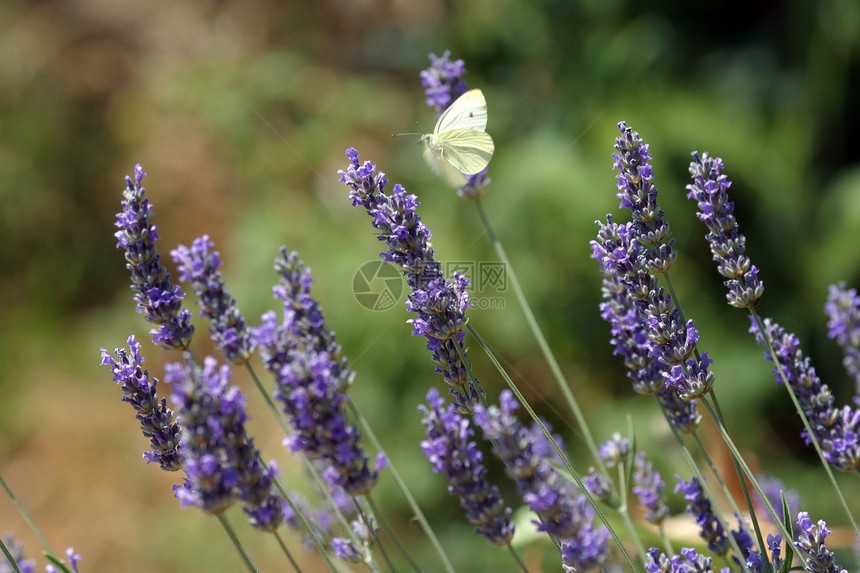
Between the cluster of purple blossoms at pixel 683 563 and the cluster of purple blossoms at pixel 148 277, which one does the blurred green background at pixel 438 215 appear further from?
the cluster of purple blossoms at pixel 148 277

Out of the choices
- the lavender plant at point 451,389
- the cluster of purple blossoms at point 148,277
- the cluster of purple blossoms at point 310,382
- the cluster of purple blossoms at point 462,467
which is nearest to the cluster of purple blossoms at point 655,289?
the lavender plant at point 451,389

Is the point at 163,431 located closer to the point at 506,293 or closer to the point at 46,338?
the point at 506,293

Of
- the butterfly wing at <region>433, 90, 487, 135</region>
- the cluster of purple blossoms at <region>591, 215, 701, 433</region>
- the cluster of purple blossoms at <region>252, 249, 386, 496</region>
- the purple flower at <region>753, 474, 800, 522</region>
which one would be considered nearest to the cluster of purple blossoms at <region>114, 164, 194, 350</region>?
the cluster of purple blossoms at <region>252, 249, 386, 496</region>

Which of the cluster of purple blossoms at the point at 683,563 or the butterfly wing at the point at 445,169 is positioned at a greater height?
the butterfly wing at the point at 445,169

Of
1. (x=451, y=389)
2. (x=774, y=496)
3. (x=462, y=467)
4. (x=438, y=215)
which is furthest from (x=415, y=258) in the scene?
(x=438, y=215)

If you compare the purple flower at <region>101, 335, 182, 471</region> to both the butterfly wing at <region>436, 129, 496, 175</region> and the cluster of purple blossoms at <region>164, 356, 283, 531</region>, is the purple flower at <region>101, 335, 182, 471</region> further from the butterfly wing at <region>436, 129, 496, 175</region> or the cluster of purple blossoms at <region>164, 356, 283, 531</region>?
the butterfly wing at <region>436, 129, 496, 175</region>

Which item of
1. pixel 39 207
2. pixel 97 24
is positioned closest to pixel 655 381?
pixel 39 207

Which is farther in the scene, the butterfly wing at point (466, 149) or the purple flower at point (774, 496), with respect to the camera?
the butterfly wing at point (466, 149)
